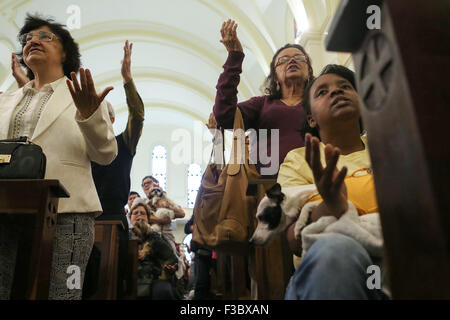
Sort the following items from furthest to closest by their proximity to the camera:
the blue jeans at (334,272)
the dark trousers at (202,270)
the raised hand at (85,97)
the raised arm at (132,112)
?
Answer: 1. the dark trousers at (202,270)
2. the raised arm at (132,112)
3. the raised hand at (85,97)
4. the blue jeans at (334,272)

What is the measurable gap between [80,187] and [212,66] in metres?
10.2

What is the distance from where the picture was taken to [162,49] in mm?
11883

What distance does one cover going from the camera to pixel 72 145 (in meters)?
1.90

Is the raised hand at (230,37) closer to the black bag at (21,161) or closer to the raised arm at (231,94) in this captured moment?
the raised arm at (231,94)

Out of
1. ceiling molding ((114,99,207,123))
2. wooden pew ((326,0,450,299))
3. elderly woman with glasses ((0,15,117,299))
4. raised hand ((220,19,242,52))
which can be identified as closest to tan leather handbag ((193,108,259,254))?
raised hand ((220,19,242,52))

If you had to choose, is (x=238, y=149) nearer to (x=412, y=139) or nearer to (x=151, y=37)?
(x=412, y=139)

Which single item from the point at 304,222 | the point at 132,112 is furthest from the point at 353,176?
the point at 132,112

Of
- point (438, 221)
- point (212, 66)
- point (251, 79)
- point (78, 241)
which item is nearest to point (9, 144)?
point (78, 241)

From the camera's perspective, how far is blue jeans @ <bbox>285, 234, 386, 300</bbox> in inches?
38.4

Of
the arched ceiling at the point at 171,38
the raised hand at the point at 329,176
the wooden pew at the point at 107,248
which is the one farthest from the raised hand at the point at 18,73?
the arched ceiling at the point at 171,38

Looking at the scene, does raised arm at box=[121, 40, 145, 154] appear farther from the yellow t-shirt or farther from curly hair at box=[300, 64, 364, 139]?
the yellow t-shirt

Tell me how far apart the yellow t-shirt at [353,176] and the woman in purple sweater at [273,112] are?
39 centimetres

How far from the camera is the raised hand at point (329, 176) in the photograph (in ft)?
3.62
